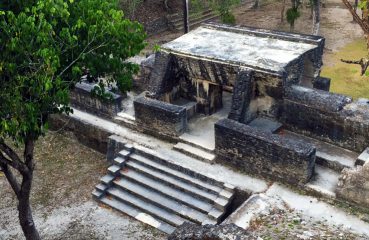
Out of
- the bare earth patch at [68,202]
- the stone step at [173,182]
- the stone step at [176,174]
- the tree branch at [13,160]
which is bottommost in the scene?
the bare earth patch at [68,202]

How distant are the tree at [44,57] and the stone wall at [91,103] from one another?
4607 mm

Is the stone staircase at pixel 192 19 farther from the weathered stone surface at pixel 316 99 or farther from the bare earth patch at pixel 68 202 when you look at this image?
the weathered stone surface at pixel 316 99

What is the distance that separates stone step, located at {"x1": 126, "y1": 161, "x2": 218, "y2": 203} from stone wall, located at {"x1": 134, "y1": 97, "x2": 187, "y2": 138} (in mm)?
1220

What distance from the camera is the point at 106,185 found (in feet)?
39.8

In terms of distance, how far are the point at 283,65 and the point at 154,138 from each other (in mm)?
4071

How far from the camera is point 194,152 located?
1223 cm

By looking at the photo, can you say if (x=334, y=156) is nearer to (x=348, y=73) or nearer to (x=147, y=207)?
(x=147, y=207)

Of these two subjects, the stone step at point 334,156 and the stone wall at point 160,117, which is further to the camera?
the stone wall at point 160,117

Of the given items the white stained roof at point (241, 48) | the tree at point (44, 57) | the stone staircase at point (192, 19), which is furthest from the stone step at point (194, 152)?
the stone staircase at point (192, 19)

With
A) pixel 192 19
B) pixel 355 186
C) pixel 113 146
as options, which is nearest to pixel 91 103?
pixel 113 146

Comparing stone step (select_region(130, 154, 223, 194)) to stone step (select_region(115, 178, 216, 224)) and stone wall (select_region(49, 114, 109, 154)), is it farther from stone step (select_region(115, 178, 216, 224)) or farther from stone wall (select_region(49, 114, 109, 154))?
stone wall (select_region(49, 114, 109, 154))

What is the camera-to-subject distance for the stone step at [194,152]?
39.3 feet

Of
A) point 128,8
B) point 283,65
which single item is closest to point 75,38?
point 283,65

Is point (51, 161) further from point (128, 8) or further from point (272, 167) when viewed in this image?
point (128, 8)
